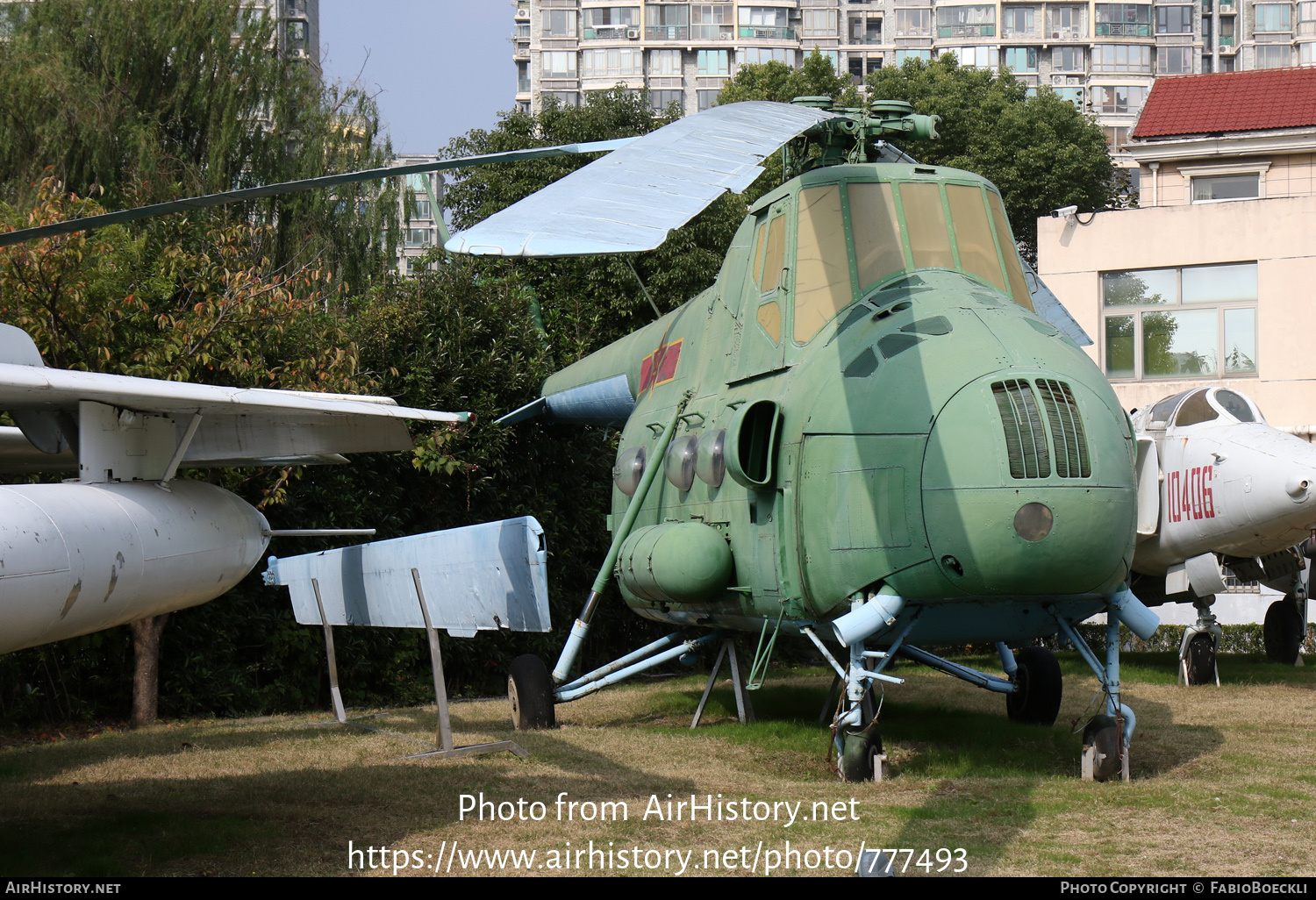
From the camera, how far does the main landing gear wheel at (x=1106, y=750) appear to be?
24.2 feet

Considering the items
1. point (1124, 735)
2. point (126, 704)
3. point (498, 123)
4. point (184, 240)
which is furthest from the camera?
point (498, 123)

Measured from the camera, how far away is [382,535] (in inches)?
554

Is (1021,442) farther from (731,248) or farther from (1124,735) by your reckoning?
(731,248)

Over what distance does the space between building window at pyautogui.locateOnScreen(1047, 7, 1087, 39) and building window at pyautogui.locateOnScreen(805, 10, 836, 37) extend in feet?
48.6

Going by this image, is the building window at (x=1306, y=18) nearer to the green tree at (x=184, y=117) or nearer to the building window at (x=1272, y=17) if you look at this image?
the building window at (x=1272, y=17)

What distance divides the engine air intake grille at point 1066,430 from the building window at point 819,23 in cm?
8200

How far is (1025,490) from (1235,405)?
24.3 feet

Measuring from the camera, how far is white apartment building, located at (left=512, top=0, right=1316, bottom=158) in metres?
77.9

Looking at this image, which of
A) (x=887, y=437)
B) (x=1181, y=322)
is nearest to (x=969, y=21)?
(x=1181, y=322)

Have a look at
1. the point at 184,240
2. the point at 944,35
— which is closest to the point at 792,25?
the point at 944,35

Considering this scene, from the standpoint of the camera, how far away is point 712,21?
258 feet

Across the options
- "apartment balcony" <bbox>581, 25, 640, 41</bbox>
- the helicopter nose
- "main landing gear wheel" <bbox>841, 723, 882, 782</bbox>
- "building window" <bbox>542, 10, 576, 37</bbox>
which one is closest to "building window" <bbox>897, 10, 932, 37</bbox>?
"apartment balcony" <bbox>581, 25, 640, 41</bbox>

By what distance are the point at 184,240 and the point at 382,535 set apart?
A: 414cm

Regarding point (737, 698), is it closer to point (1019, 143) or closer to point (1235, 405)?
point (1235, 405)
